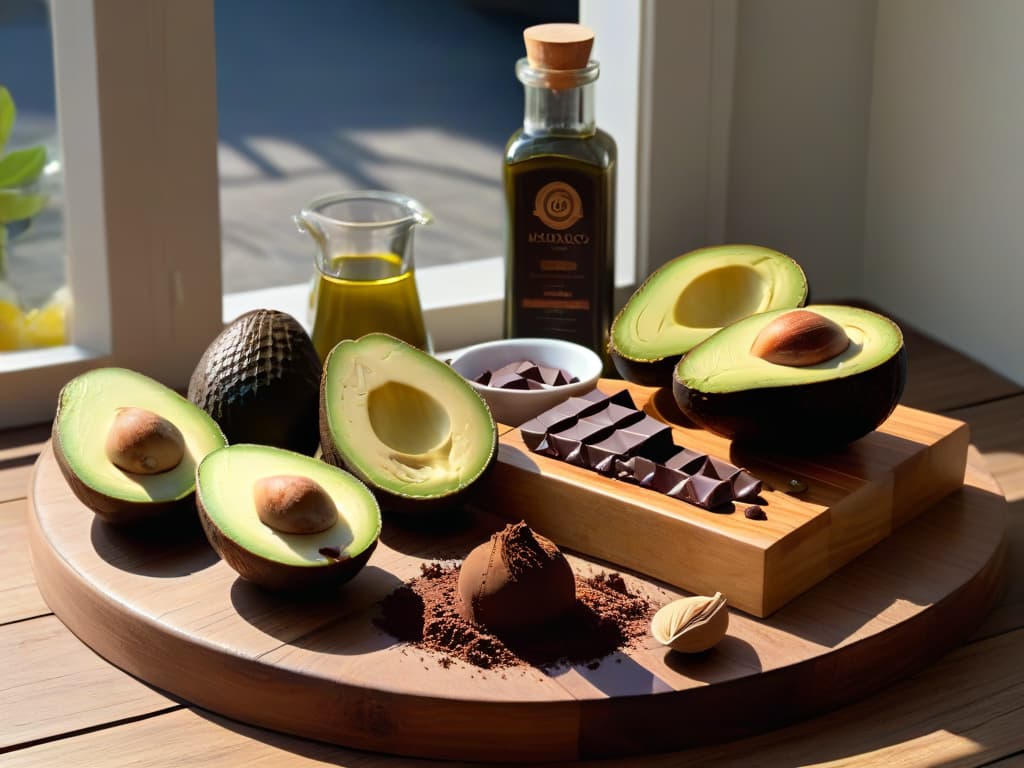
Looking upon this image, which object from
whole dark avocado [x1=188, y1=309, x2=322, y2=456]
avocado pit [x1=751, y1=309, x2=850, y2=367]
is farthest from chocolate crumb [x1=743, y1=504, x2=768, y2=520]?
whole dark avocado [x1=188, y1=309, x2=322, y2=456]

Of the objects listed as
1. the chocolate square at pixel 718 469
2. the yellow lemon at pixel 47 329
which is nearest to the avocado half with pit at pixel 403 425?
the chocolate square at pixel 718 469

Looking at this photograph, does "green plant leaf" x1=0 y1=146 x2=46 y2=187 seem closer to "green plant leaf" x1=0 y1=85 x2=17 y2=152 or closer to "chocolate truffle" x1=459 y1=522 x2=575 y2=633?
"green plant leaf" x1=0 y1=85 x2=17 y2=152

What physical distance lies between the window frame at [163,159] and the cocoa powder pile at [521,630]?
1.58 ft

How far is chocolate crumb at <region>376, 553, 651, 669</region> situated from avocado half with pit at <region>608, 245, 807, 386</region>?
22cm

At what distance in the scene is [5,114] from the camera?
1.30 metres

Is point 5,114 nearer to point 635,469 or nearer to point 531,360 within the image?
point 531,360

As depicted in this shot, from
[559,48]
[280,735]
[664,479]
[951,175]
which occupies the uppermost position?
[559,48]

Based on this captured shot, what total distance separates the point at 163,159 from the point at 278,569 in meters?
0.52

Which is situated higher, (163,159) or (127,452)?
(163,159)

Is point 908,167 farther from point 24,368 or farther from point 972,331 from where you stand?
point 24,368

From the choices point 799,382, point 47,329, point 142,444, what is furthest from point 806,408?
point 47,329

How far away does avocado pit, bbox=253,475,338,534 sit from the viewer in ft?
2.81

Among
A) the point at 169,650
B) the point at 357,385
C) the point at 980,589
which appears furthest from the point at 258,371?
the point at 980,589

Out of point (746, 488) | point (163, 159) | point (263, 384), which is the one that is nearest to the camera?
point (746, 488)
